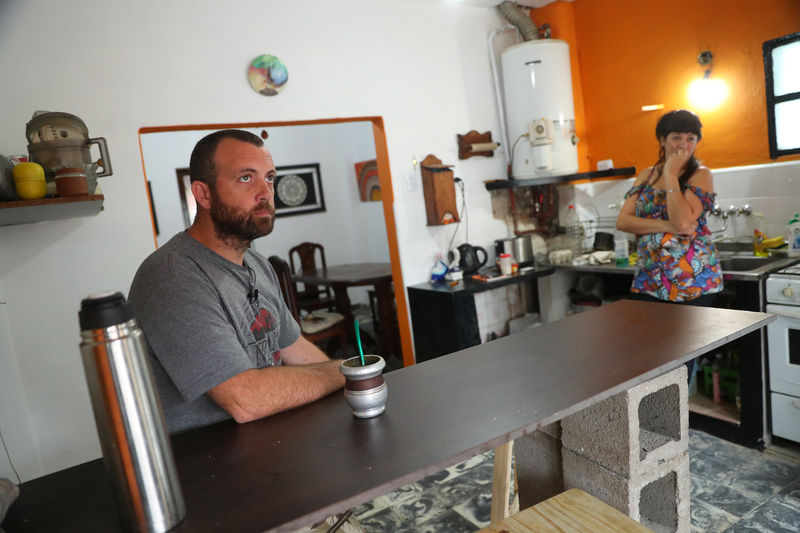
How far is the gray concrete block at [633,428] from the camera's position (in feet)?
4.92

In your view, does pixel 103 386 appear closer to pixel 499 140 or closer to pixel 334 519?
pixel 334 519

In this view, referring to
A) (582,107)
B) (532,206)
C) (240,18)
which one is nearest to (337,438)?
(240,18)

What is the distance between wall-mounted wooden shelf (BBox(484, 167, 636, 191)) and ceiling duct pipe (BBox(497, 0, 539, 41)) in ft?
3.30

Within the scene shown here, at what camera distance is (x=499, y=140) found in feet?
13.3

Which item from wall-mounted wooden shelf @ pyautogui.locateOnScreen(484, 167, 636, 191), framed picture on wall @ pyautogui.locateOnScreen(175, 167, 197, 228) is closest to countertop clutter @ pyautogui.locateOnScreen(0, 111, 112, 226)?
wall-mounted wooden shelf @ pyautogui.locateOnScreen(484, 167, 636, 191)

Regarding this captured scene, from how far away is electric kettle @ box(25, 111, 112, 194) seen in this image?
2.17 metres

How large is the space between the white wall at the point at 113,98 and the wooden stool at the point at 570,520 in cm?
224

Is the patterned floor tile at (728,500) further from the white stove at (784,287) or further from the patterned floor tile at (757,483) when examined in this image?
the white stove at (784,287)

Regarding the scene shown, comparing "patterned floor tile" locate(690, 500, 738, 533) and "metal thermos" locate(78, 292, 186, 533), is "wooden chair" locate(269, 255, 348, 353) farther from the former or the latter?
"metal thermos" locate(78, 292, 186, 533)

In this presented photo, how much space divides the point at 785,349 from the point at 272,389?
2428mm

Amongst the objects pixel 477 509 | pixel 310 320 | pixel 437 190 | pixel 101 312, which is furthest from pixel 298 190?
pixel 101 312

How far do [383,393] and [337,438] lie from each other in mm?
145

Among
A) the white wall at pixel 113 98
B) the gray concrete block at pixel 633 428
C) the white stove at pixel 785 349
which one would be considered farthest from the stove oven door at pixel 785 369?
the white wall at pixel 113 98

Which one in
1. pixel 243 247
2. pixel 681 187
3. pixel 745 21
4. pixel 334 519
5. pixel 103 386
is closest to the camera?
pixel 103 386
